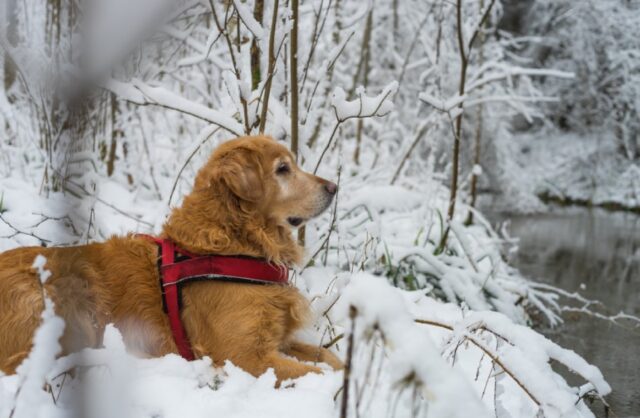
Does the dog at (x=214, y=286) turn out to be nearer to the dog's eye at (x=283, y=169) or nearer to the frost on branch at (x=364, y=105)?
the dog's eye at (x=283, y=169)

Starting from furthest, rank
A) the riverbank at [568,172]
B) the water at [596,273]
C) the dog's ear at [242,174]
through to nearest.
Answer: the riverbank at [568,172], the water at [596,273], the dog's ear at [242,174]

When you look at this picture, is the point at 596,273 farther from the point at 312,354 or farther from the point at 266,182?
the point at 266,182

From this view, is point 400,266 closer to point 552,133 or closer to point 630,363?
point 630,363

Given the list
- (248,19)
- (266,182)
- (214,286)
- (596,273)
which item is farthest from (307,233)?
(596,273)

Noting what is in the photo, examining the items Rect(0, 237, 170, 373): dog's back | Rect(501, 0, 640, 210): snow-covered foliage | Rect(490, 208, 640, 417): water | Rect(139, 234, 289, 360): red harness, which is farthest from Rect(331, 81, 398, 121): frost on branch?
Rect(501, 0, 640, 210): snow-covered foliage

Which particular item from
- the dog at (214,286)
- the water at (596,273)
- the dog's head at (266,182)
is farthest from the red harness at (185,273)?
the water at (596,273)

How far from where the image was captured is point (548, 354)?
1.71 m

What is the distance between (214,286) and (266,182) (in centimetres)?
58

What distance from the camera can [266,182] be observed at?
265cm

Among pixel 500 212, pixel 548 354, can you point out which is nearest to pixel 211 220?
pixel 548 354

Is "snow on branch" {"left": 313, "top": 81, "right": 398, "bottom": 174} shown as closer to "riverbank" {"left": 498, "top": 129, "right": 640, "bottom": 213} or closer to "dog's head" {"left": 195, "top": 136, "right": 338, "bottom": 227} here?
"dog's head" {"left": 195, "top": 136, "right": 338, "bottom": 227}

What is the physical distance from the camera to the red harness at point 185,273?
2379 millimetres

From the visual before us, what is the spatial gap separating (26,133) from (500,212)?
976 cm

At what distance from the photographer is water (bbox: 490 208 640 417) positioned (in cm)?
313
